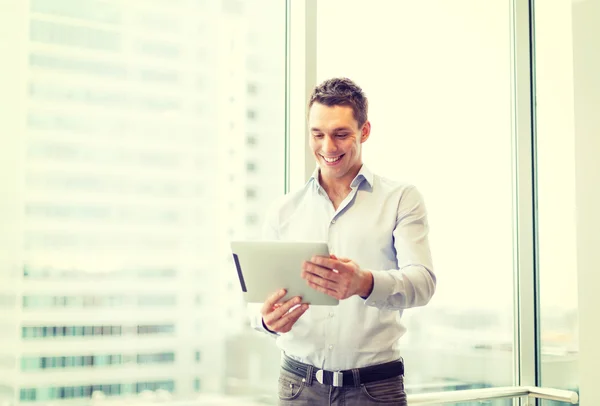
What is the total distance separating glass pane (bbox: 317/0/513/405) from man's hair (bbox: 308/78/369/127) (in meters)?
0.74

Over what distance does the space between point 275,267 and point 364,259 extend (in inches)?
16.0

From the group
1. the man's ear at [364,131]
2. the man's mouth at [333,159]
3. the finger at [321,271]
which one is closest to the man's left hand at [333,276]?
the finger at [321,271]

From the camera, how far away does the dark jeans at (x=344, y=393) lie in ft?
7.09

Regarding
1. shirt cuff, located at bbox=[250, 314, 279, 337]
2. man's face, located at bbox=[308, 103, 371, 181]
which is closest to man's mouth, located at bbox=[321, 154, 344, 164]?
man's face, located at bbox=[308, 103, 371, 181]

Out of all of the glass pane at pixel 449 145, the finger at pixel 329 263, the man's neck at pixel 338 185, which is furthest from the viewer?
the glass pane at pixel 449 145

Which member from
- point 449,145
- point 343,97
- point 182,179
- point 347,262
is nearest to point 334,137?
point 343,97

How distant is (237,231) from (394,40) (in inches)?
50.4

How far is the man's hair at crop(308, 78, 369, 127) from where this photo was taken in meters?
2.36

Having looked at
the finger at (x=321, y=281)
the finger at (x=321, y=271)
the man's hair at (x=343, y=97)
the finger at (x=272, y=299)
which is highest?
the man's hair at (x=343, y=97)

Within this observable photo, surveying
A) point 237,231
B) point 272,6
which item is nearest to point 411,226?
point 237,231

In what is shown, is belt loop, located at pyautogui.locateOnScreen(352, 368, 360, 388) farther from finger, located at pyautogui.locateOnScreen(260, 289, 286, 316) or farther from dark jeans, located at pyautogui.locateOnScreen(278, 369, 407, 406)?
finger, located at pyautogui.locateOnScreen(260, 289, 286, 316)

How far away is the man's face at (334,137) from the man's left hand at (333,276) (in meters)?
0.47

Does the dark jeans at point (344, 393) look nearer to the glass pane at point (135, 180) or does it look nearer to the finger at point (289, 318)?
the finger at point (289, 318)

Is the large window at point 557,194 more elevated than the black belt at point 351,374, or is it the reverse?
the large window at point 557,194
